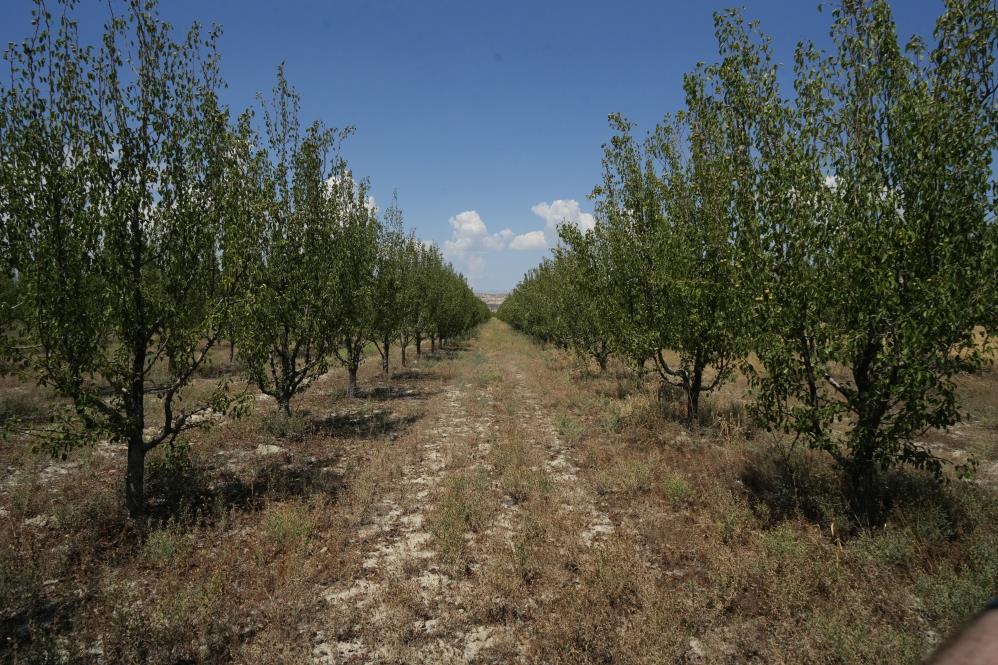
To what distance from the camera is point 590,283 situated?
16.5 m

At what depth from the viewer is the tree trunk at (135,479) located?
29.9 feet

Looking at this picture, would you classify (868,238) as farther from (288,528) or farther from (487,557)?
(288,528)

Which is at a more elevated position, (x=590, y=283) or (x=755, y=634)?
(x=590, y=283)

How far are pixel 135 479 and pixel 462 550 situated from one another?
Answer: 20.4 ft

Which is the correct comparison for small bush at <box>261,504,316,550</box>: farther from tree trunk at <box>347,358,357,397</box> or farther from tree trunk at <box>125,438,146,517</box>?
tree trunk at <box>347,358,357,397</box>

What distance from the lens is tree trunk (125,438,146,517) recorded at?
9.12 m

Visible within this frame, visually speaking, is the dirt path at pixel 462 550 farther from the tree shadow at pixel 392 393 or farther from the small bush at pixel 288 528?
the tree shadow at pixel 392 393

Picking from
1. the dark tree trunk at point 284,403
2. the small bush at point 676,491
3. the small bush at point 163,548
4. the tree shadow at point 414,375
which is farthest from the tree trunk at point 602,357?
the small bush at point 163,548

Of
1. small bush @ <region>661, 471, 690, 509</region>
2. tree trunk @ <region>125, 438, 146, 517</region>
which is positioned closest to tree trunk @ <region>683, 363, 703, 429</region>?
small bush @ <region>661, 471, 690, 509</region>

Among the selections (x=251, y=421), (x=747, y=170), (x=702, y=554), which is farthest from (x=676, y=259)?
(x=251, y=421)

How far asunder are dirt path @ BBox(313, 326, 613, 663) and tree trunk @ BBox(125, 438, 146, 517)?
420 cm

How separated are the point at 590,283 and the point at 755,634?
38.3 feet

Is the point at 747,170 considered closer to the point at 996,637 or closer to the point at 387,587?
the point at 387,587

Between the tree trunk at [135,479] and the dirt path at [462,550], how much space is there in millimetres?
4197
